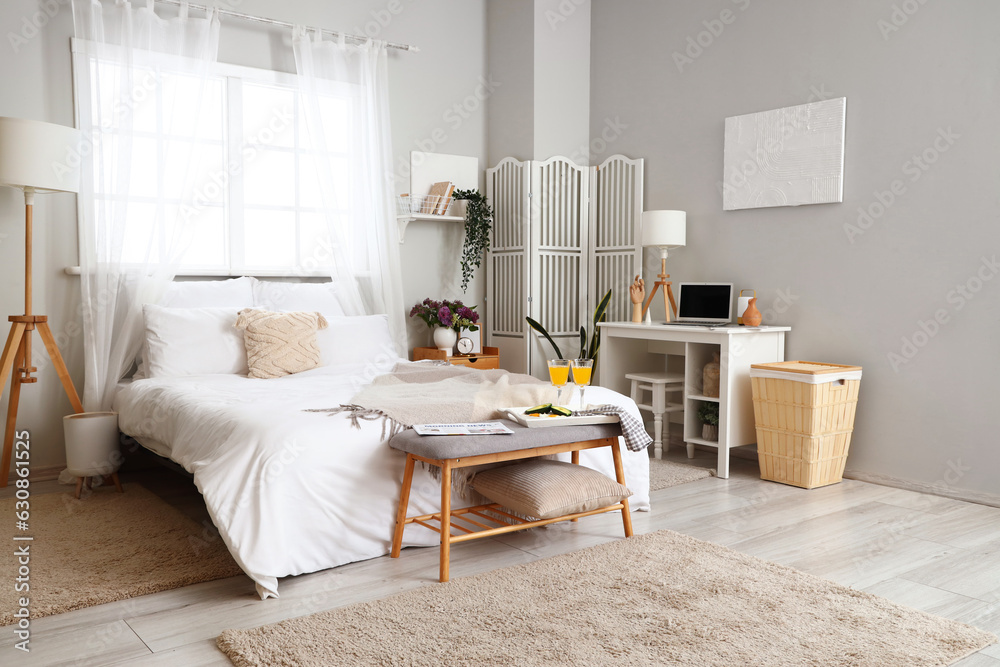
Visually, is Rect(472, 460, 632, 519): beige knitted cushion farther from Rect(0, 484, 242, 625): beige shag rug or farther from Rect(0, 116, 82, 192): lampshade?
Rect(0, 116, 82, 192): lampshade

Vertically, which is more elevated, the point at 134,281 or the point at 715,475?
the point at 134,281

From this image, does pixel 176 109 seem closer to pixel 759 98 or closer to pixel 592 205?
pixel 592 205

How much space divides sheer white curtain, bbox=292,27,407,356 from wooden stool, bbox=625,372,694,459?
1.41 metres

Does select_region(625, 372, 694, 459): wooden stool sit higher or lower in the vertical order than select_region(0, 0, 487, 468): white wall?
lower

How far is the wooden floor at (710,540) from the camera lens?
6.57 ft

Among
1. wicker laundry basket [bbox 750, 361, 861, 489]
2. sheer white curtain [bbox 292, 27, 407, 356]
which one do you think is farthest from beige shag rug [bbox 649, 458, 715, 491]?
sheer white curtain [bbox 292, 27, 407, 356]

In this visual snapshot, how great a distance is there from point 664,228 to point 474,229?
1.27m

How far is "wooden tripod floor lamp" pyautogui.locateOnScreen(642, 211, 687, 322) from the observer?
4.34 meters

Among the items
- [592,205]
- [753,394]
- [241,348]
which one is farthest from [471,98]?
[753,394]

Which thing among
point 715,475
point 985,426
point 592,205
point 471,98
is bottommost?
point 715,475

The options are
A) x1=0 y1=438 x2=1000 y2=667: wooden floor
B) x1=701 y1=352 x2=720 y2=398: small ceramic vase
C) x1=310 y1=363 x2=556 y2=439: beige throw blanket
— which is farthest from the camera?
x1=701 y1=352 x2=720 y2=398: small ceramic vase

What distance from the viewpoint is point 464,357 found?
15.1 feet

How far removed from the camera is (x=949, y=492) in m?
3.46

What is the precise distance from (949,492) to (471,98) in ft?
11.8
